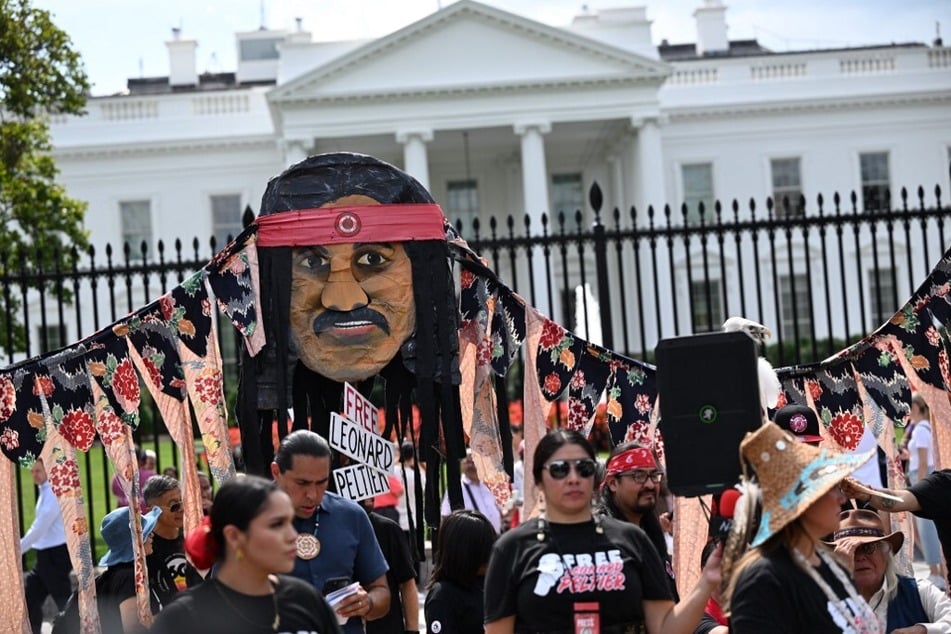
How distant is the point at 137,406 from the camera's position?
745 centimetres

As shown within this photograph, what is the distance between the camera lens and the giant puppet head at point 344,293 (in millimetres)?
7215

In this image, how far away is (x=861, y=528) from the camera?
586 centimetres

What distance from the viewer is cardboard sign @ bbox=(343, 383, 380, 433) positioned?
22.9 feet

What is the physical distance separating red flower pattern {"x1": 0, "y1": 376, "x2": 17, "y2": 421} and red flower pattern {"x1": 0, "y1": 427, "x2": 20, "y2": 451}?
65 millimetres

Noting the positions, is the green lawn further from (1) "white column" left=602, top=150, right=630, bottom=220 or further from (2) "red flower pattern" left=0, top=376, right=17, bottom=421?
(1) "white column" left=602, top=150, right=630, bottom=220

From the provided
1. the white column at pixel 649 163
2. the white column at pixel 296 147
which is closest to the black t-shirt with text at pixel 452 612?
the white column at pixel 296 147

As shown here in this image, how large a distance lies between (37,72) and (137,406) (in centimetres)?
1059

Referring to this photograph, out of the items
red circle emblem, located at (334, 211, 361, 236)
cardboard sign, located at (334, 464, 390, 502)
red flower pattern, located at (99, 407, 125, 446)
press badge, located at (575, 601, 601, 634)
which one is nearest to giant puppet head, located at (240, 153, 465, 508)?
red circle emblem, located at (334, 211, 361, 236)

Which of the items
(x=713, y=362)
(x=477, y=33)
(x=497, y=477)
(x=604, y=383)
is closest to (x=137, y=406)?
(x=497, y=477)

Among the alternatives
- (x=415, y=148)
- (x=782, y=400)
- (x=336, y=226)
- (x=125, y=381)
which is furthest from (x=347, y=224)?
(x=415, y=148)

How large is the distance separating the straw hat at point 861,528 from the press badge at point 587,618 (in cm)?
122

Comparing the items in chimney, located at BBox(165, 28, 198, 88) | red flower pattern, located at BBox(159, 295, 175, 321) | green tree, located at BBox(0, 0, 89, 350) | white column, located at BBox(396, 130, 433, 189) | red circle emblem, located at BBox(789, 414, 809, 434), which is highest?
chimney, located at BBox(165, 28, 198, 88)

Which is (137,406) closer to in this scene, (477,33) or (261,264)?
(261,264)

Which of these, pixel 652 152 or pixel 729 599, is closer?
pixel 729 599
